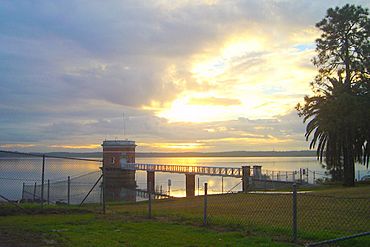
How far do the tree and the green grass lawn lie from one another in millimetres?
22784

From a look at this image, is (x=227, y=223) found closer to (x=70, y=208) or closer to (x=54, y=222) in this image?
(x=54, y=222)

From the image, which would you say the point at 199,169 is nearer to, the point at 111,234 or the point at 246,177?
the point at 246,177

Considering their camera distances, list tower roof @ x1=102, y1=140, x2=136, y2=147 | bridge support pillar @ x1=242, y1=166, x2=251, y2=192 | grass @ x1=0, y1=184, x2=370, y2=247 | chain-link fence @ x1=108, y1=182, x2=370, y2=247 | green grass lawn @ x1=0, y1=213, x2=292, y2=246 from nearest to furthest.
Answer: green grass lawn @ x1=0, y1=213, x2=292, y2=246, grass @ x1=0, y1=184, x2=370, y2=247, chain-link fence @ x1=108, y1=182, x2=370, y2=247, bridge support pillar @ x1=242, y1=166, x2=251, y2=192, tower roof @ x1=102, y1=140, x2=136, y2=147

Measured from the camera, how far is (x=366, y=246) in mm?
9312

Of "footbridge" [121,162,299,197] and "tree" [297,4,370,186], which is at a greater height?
"tree" [297,4,370,186]

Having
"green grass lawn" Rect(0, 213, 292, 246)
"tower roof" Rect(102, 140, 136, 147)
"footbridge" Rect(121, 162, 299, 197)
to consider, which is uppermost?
"tower roof" Rect(102, 140, 136, 147)

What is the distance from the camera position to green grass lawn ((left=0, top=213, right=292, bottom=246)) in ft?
32.4

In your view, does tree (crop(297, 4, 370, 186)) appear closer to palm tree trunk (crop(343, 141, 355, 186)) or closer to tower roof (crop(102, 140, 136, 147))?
palm tree trunk (crop(343, 141, 355, 186))

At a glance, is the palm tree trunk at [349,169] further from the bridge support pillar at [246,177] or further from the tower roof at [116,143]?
the tower roof at [116,143]

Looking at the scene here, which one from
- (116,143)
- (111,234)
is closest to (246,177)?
(111,234)

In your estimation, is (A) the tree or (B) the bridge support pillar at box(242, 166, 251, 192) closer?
(A) the tree

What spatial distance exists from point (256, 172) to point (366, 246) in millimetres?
38197

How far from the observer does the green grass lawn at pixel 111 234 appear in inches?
389

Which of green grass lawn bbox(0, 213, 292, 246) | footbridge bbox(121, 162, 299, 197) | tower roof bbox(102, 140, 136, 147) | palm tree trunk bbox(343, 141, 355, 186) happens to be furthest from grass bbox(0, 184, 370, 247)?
tower roof bbox(102, 140, 136, 147)
